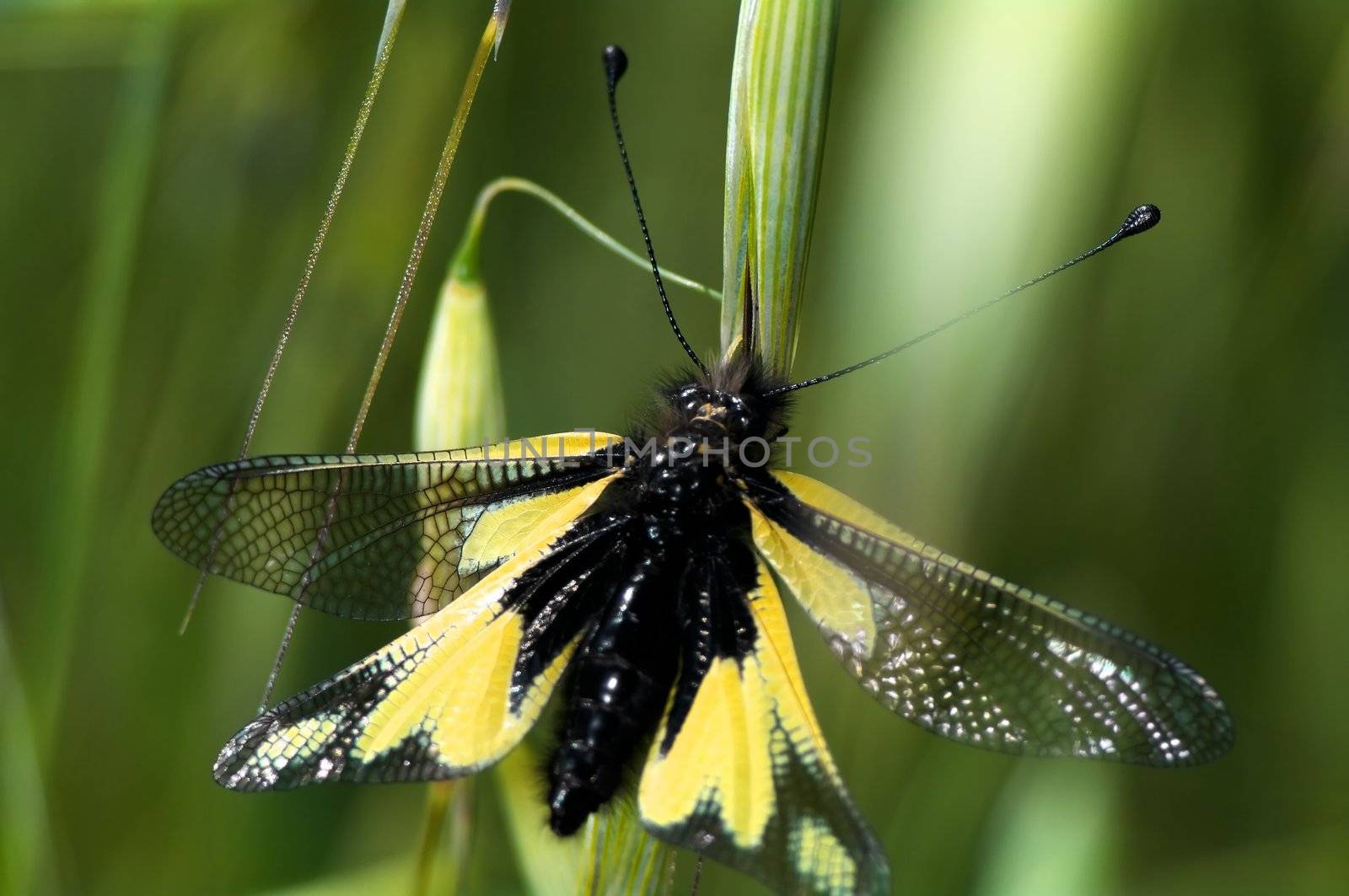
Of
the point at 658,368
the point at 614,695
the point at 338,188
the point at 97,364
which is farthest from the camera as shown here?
the point at 658,368

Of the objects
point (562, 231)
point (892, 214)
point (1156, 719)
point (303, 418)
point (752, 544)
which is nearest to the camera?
point (1156, 719)

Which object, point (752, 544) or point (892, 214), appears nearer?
point (752, 544)

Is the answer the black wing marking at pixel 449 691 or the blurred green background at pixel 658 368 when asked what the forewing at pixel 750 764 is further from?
the blurred green background at pixel 658 368

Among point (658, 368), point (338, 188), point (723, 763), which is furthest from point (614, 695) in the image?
point (658, 368)

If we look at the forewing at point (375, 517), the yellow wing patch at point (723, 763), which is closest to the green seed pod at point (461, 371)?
the forewing at point (375, 517)

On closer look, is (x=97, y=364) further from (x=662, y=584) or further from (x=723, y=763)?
(x=723, y=763)

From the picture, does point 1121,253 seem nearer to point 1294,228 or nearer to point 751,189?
point 1294,228

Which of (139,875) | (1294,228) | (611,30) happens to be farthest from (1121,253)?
(139,875)

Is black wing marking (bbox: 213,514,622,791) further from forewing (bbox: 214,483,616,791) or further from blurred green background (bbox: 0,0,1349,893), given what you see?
blurred green background (bbox: 0,0,1349,893)
